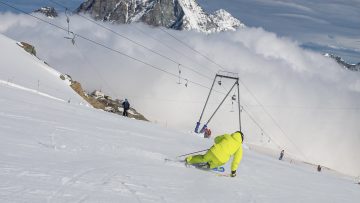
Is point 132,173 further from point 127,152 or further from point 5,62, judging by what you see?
point 5,62

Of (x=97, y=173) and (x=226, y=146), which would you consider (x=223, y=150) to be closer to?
(x=226, y=146)

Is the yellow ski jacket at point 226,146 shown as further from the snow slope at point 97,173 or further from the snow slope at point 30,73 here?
the snow slope at point 30,73

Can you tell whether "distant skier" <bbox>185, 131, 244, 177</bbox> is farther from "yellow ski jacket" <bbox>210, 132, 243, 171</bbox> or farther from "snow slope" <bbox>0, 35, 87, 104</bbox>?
"snow slope" <bbox>0, 35, 87, 104</bbox>

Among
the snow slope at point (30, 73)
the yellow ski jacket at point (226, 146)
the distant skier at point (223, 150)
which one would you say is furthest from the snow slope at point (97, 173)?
the snow slope at point (30, 73)

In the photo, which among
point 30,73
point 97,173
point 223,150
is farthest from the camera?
point 30,73

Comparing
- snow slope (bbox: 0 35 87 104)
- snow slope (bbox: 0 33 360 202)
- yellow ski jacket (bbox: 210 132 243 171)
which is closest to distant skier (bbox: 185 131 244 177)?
yellow ski jacket (bbox: 210 132 243 171)

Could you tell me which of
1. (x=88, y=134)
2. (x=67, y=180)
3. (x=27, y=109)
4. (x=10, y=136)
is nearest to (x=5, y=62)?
(x=27, y=109)

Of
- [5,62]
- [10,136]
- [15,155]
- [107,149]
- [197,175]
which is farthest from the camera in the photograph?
[5,62]

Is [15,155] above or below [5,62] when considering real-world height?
below

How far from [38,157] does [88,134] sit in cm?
749

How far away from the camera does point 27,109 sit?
77.9 ft

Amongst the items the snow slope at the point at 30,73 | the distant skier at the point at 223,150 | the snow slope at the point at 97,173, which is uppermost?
the snow slope at the point at 30,73

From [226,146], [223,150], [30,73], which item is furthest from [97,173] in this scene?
[30,73]

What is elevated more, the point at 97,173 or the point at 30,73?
the point at 30,73
